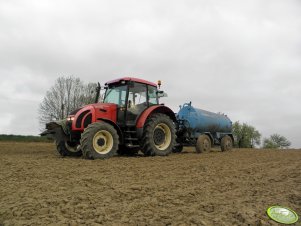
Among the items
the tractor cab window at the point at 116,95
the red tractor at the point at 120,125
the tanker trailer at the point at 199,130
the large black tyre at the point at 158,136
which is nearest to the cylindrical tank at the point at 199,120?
the tanker trailer at the point at 199,130

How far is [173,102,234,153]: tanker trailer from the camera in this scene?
14070 mm

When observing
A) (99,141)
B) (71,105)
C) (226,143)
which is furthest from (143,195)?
(71,105)

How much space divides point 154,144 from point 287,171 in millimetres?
4473

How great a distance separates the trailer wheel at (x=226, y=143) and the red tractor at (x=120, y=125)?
13.6 ft

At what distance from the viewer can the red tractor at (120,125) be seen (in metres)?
9.73

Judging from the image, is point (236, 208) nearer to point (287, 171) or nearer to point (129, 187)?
point (129, 187)

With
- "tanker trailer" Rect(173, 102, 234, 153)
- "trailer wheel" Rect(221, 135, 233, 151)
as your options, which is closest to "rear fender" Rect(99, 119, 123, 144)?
"tanker trailer" Rect(173, 102, 234, 153)

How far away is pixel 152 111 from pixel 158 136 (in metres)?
0.80

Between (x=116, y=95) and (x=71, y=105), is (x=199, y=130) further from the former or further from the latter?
(x=71, y=105)

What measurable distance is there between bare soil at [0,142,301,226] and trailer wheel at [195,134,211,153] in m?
6.13

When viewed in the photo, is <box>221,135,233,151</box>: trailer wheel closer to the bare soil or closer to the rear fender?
the rear fender

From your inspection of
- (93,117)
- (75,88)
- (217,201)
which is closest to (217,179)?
(217,201)

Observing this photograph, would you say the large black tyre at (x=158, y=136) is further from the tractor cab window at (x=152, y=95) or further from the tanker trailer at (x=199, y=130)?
the tanker trailer at (x=199, y=130)

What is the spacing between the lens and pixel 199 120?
14406 mm
